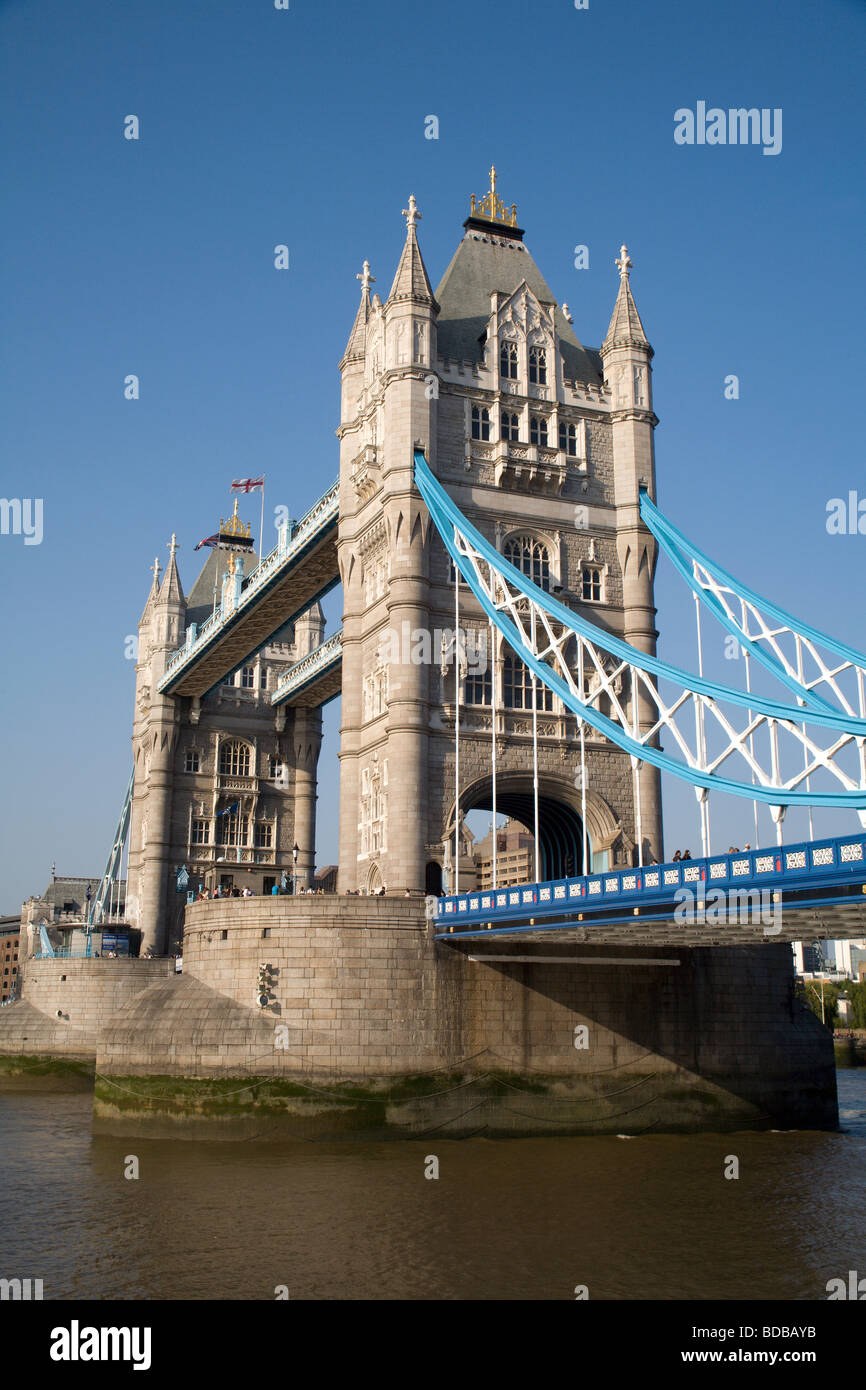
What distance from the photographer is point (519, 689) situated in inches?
1497

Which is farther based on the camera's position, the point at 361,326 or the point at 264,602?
the point at 264,602

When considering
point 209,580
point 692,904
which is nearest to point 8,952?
point 209,580

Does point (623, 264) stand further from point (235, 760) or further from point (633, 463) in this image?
point (235, 760)

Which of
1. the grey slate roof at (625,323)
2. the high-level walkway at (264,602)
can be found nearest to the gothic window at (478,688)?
the high-level walkway at (264,602)

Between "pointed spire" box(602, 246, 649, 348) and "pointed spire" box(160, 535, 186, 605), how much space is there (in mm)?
33481

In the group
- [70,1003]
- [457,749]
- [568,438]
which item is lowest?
[70,1003]

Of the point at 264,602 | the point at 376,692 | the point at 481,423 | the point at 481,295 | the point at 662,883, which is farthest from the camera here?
the point at 264,602

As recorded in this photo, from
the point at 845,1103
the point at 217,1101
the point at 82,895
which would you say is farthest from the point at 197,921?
the point at 82,895

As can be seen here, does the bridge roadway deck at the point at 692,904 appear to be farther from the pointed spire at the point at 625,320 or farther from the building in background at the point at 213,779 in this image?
the building in background at the point at 213,779

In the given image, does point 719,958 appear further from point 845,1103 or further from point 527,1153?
point 845,1103

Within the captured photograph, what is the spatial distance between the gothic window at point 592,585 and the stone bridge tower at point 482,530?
0.05m

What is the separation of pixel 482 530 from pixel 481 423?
376cm

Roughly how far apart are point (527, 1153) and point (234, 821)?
132 feet

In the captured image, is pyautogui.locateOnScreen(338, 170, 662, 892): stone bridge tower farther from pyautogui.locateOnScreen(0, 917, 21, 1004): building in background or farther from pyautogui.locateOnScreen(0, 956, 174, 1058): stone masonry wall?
pyautogui.locateOnScreen(0, 917, 21, 1004): building in background
